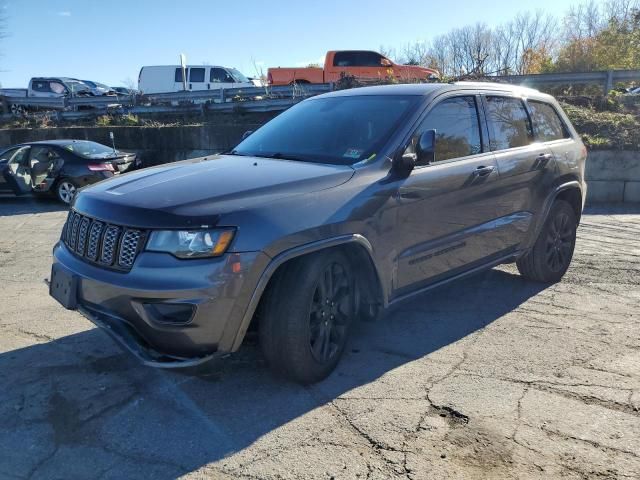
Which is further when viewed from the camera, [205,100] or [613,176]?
[205,100]

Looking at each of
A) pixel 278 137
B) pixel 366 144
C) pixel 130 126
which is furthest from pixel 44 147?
pixel 366 144

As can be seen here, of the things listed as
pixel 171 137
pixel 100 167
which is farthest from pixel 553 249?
pixel 171 137

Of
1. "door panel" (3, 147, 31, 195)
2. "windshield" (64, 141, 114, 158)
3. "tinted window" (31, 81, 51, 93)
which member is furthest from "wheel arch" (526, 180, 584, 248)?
"tinted window" (31, 81, 51, 93)

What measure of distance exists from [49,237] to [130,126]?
7082 mm

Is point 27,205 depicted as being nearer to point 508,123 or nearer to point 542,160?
point 508,123

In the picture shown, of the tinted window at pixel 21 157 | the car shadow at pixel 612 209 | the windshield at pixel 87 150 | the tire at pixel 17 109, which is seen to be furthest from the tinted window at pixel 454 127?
the tire at pixel 17 109

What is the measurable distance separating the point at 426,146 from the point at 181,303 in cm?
185

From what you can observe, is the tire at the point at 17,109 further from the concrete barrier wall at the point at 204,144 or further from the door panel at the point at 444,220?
the door panel at the point at 444,220

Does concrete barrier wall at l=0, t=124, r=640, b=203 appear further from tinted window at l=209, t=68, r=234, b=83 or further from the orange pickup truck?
tinted window at l=209, t=68, r=234, b=83

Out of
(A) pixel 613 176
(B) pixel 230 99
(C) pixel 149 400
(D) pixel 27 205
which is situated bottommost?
(C) pixel 149 400

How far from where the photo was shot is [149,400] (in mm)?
3301

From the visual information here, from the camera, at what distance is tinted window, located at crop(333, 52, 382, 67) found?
19.8 meters

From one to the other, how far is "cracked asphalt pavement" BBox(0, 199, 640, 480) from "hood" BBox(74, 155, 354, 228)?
1.08 m

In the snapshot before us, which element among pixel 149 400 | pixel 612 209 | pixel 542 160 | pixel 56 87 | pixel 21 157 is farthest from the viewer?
pixel 56 87
